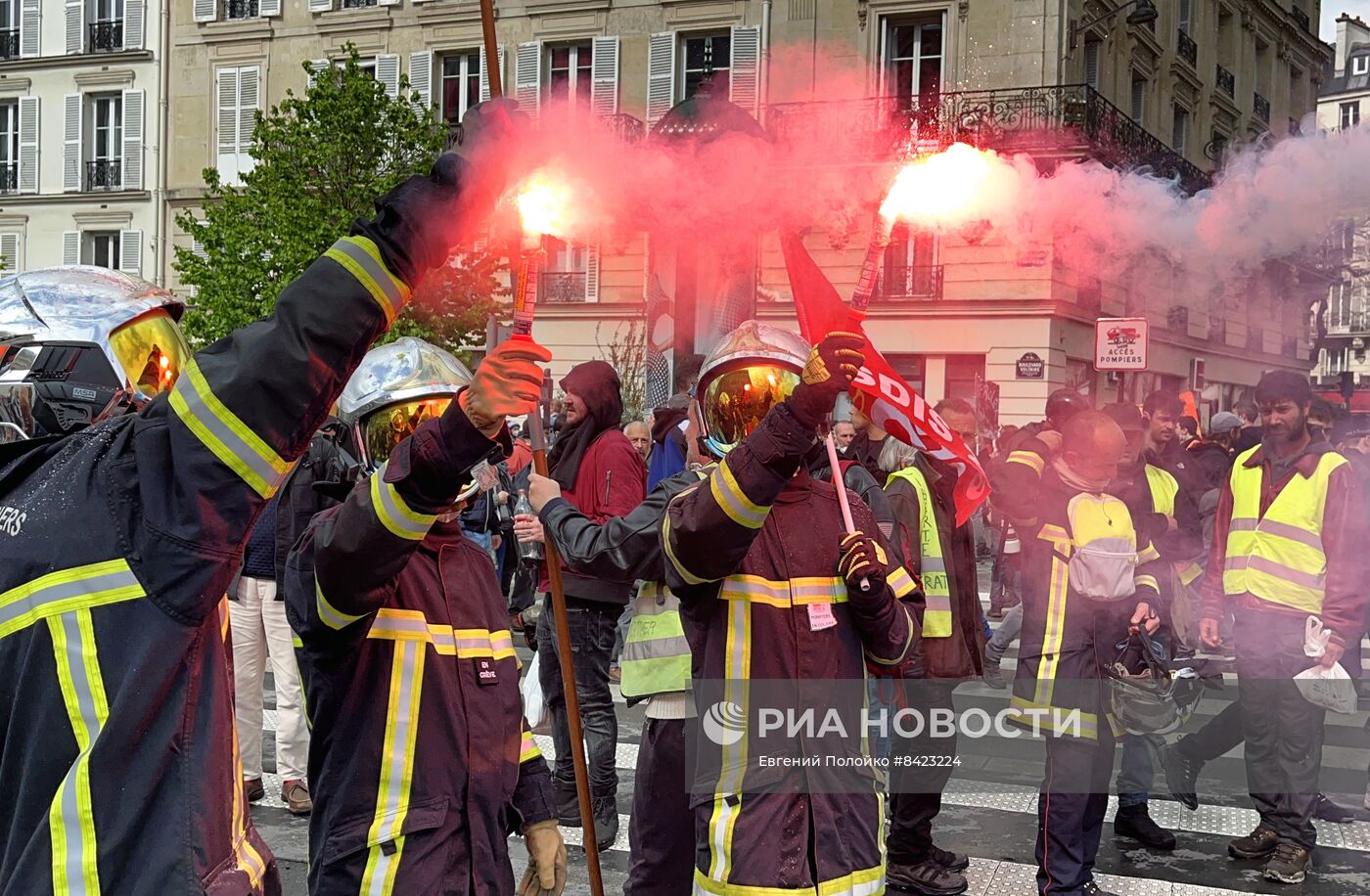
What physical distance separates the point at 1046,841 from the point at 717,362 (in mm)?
2335

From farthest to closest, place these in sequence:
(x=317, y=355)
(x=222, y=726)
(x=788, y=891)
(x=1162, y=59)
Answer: (x=1162, y=59)
(x=788, y=891)
(x=222, y=726)
(x=317, y=355)

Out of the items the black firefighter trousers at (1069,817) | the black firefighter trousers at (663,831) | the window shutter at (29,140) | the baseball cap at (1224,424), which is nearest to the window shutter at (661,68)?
the baseball cap at (1224,424)

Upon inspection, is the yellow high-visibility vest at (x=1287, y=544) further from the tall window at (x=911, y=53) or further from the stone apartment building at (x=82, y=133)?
the stone apartment building at (x=82, y=133)

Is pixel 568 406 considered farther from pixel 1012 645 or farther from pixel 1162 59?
pixel 1162 59

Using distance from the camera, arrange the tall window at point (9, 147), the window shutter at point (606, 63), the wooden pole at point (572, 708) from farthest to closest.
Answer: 1. the tall window at point (9, 147)
2. the window shutter at point (606, 63)
3. the wooden pole at point (572, 708)

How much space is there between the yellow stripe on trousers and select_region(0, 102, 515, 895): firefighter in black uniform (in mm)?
872

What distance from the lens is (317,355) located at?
1593mm

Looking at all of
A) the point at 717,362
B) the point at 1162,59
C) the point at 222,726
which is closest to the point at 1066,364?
the point at 1162,59

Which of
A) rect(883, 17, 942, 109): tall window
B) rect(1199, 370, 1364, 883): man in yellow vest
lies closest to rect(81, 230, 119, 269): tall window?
rect(883, 17, 942, 109): tall window

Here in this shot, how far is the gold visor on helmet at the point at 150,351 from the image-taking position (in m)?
A: 2.12

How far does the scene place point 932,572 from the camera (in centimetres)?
500

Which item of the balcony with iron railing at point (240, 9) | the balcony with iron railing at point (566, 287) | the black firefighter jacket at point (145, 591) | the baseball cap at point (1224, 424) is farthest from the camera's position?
the balcony with iron railing at point (240, 9)

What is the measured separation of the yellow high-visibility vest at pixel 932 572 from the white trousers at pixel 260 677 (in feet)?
9.44

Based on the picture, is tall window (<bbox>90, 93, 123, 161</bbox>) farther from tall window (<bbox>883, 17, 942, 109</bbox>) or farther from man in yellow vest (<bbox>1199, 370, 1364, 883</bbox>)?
man in yellow vest (<bbox>1199, 370, 1364, 883</bbox>)
